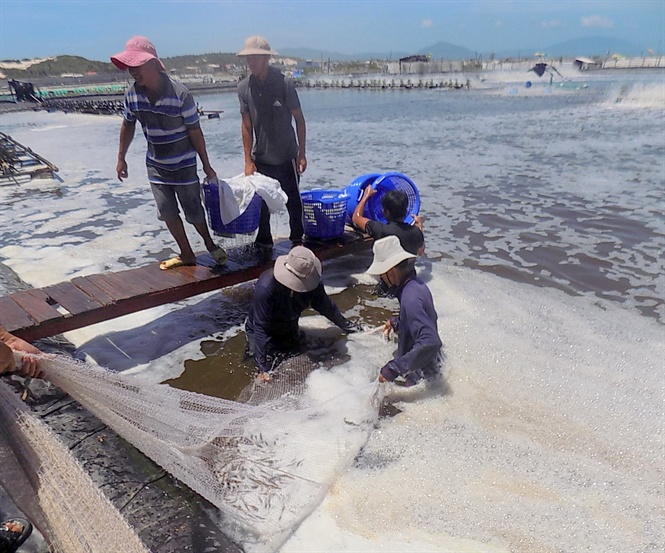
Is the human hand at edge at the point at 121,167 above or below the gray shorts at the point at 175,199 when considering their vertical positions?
above

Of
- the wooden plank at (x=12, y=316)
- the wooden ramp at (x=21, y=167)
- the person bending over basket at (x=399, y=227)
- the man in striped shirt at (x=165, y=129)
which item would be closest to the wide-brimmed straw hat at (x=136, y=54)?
the man in striped shirt at (x=165, y=129)

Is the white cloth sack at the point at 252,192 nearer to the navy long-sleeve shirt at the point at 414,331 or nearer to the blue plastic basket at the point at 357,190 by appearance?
the blue plastic basket at the point at 357,190

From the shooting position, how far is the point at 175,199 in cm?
449

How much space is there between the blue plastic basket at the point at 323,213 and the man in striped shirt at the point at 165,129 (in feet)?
4.63

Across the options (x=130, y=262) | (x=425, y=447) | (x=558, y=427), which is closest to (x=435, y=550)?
(x=425, y=447)

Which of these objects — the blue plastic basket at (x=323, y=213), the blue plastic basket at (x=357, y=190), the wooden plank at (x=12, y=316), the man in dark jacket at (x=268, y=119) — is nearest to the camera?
the wooden plank at (x=12, y=316)

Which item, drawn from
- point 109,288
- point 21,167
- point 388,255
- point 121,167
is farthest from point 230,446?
point 21,167

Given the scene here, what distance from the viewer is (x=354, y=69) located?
10312cm

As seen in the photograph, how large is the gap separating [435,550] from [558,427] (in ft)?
4.91

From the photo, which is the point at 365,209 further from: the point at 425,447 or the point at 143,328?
the point at 425,447

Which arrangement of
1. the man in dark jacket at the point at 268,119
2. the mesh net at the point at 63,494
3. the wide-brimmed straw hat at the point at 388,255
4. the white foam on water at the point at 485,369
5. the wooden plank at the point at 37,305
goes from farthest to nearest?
the man in dark jacket at the point at 268,119 → the wooden plank at the point at 37,305 → the wide-brimmed straw hat at the point at 388,255 → the white foam on water at the point at 485,369 → the mesh net at the point at 63,494

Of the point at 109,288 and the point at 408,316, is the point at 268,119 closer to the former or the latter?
the point at 109,288

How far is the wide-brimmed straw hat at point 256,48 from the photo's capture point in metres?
4.45

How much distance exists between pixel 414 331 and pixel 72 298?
9.85ft
